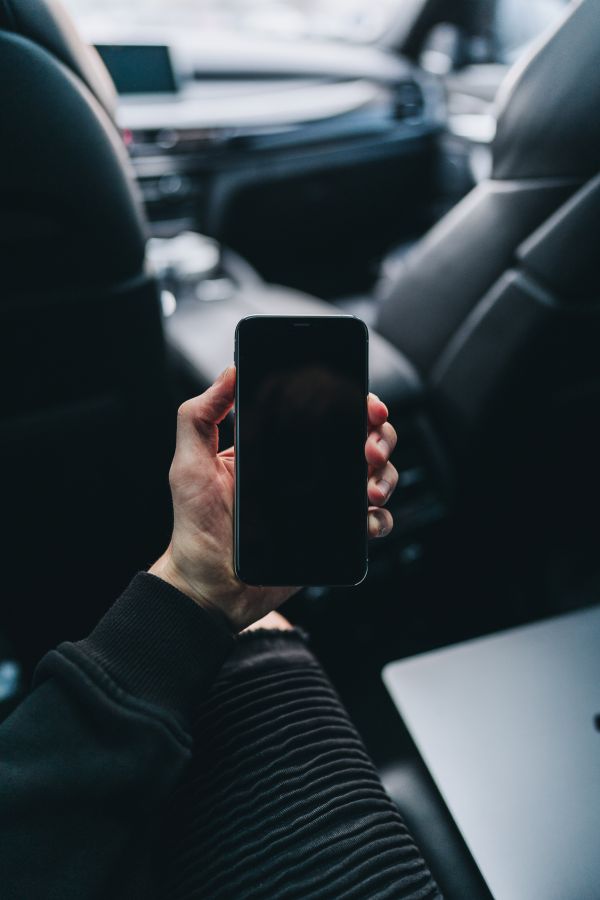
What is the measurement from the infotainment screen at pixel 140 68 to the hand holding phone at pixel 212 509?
102 cm

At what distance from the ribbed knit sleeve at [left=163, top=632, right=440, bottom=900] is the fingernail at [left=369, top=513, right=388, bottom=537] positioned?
0.16m

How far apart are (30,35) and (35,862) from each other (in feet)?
2.26

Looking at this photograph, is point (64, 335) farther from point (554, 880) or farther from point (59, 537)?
point (554, 880)

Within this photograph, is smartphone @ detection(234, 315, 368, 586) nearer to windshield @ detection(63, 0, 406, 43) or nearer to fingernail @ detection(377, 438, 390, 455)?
fingernail @ detection(377, 438, 390, 455)

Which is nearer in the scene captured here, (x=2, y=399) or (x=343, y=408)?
(x=343, y=408)

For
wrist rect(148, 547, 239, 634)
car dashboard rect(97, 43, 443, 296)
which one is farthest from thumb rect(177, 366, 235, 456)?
car dashboard rect(97, 43, 443, 296)

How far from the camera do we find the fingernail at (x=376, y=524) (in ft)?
2.05

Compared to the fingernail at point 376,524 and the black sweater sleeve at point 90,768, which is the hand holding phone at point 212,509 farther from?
the black sweater sleeve at point 90,768

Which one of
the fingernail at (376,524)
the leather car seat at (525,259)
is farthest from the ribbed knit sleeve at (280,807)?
the leather car seat at (525,259)

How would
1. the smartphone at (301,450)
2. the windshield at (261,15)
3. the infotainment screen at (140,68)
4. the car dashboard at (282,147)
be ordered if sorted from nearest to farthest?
the smartphone at (301,450) → the infotainment screen at (140,68) → the car dashboard at (282,147) → the windshield at (261,15)

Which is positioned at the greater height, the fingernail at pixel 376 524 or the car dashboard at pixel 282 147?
the car dashboard at pixel 282 147

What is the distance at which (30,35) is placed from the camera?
2.04 feet

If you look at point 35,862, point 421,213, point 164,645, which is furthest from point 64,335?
point 421,213


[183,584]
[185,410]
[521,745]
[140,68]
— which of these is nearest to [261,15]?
[140,68]
